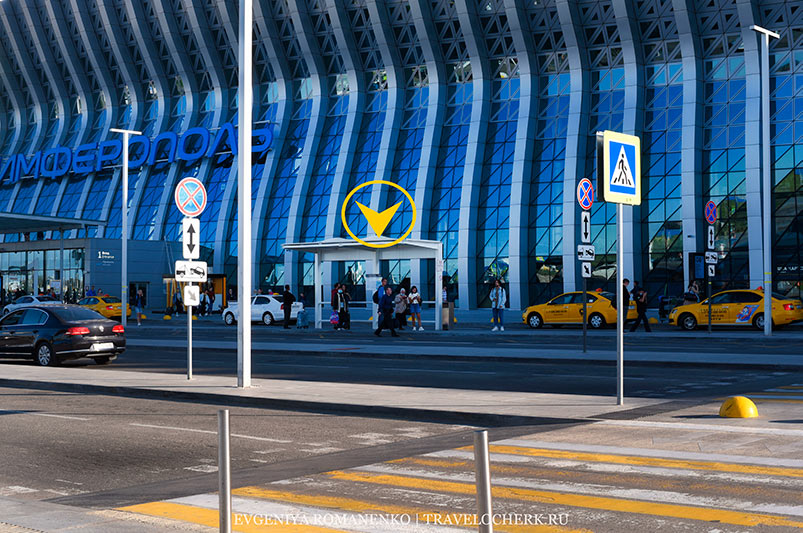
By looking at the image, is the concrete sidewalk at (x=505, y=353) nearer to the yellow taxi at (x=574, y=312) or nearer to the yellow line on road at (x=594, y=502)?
the yellow taxi at (x=574, y=312)

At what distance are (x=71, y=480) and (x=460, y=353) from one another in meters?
15.4

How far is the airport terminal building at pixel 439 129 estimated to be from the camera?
1821 inches

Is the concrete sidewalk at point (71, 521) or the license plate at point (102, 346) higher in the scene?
the license plate at point (102, 346)

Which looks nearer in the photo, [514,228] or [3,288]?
[514,228]

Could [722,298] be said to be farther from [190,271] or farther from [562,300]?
[190,271]

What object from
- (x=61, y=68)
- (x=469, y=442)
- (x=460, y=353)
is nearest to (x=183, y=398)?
(x=469, y=442)

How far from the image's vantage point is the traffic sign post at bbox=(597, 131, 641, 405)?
1201cm

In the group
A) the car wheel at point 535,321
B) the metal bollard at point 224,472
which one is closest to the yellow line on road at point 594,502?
the metal bollard at point 224,472

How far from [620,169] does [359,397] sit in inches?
197

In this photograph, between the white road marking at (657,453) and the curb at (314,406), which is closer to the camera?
the white road marking at (657,453)

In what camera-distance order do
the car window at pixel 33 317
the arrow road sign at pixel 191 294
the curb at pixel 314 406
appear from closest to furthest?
1. the curb at pixel 314 406
2. the arrow road sign at pixel 191 294
3. the car window at pixel 33 317

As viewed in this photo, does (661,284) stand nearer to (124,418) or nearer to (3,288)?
(124,418)

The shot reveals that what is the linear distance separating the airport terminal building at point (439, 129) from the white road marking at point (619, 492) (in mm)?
28089

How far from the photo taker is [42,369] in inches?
789
